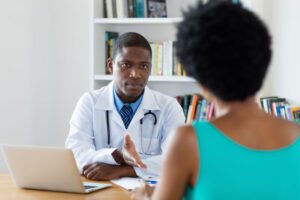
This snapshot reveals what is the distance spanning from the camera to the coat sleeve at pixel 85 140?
8.02 ft

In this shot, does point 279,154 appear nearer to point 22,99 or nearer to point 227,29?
point 227,29

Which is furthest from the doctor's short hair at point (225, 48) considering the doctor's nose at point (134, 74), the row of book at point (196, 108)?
the row of book at point (196, 108)

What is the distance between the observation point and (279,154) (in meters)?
1.25

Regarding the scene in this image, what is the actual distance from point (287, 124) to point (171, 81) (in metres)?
2.51

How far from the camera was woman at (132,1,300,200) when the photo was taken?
120cm

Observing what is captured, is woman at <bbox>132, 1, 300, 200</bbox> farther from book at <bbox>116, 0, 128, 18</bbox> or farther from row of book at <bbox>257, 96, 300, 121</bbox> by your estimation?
book at <bbox>116, 0, 128, 18</bbox>

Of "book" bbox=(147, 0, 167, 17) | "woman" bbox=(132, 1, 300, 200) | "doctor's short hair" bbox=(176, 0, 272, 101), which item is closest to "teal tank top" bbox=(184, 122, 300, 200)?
"woman" bbox=(132, 1, 300, 200)

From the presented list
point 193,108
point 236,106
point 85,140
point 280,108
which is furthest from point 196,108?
point 236,106

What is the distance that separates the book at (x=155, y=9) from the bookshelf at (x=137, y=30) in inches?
2.8

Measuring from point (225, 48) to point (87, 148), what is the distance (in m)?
1.50

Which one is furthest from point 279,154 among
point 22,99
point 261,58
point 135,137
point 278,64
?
point 22,99

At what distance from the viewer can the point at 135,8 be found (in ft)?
12.4

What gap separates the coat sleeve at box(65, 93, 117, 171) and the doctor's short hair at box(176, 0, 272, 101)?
1.23 meters

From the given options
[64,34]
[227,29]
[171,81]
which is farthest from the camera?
[64,34]
